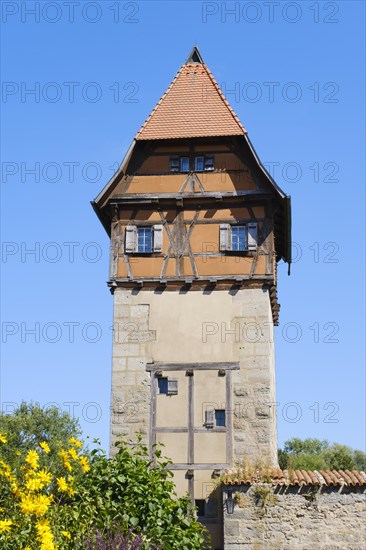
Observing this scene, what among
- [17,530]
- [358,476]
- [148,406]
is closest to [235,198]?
[148,406]

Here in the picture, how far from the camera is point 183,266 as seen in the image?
20.7m

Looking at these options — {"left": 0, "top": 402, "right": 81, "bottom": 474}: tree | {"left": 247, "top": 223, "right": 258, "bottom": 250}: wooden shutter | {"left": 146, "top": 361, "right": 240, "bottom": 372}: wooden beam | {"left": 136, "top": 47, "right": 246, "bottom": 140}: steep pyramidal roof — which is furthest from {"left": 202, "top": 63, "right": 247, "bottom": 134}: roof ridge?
{"left": 0, "top": 402, "right": 81, "bottom": 474}: tree

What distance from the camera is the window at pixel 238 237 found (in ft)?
67.6

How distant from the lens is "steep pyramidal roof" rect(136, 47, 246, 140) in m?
21.4

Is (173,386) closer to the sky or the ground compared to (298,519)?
closer to the sky

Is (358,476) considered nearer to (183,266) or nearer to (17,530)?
(183,266)

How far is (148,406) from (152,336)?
175cm

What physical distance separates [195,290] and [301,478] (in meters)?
5.67

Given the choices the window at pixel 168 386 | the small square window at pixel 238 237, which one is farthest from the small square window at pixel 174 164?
the window at pixel 168 386

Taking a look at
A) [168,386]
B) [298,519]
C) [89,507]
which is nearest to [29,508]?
[89,507]

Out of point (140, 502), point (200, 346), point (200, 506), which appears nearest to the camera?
point (140, 502)

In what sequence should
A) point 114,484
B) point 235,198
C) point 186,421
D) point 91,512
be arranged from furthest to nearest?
point 235,198, point 186,421, point 114,484, point 91,512

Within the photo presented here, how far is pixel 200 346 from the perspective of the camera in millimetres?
20188

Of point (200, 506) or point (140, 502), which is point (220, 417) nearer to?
point (200, 506)
